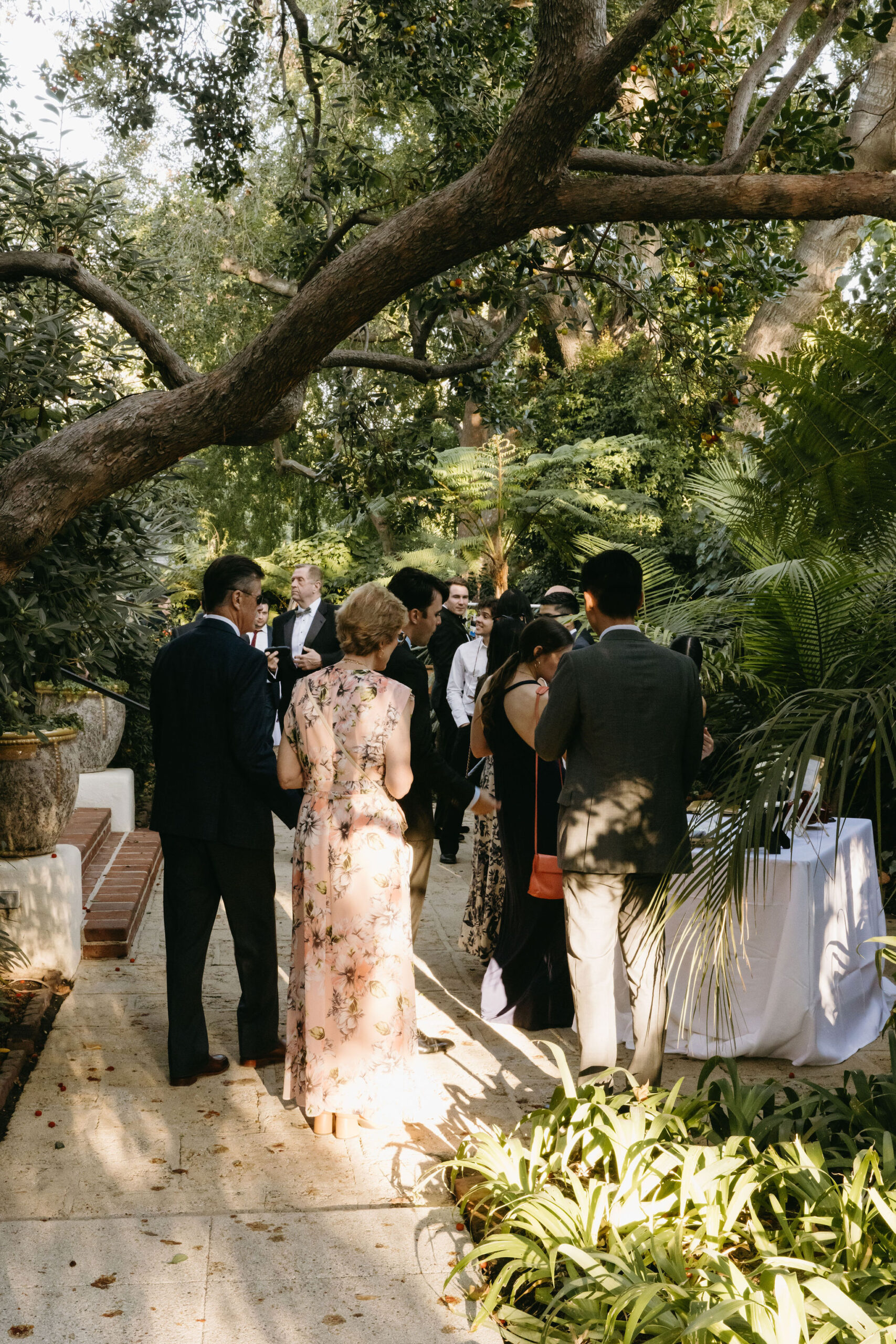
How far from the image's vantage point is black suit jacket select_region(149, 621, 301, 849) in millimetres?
4566

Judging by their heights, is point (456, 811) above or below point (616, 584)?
below

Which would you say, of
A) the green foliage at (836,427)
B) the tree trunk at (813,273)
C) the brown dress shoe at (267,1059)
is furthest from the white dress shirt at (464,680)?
the tree trunk at (813,273)

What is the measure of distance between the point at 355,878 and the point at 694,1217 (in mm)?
1614

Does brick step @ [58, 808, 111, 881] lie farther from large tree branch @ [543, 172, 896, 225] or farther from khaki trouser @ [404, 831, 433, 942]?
large tree branch @ [543, 172, 896, 225]

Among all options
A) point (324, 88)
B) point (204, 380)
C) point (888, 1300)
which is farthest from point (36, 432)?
point (324, 88)

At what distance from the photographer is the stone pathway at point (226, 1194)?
9.84 feet

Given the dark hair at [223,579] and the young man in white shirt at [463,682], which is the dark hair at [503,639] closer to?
the dark hair at [223,579]

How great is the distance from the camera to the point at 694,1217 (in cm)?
317

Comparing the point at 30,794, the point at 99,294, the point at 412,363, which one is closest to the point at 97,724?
the point at 30,794

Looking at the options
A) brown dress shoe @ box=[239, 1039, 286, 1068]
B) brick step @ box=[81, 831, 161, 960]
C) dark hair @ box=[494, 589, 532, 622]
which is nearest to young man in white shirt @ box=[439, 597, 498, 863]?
dark hair @ box=[494, 589, 532, 622]

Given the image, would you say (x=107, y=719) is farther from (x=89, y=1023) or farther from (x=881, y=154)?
(x=881, y=154)

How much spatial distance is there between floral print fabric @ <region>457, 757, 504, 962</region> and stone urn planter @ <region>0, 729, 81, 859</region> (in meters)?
2.28

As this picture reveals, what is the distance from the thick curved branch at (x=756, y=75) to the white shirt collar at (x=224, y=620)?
115 inches

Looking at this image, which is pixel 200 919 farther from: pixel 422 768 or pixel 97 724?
pixel 97 724
